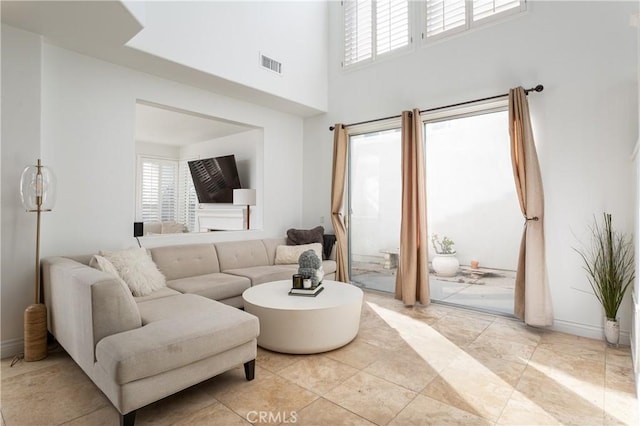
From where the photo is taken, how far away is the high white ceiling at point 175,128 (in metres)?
5.57

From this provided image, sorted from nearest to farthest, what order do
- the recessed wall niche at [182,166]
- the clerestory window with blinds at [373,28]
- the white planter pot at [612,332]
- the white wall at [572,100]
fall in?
1. the white planter pot at [612,332]
2. the white wall at [572,100]
3. the clerestory window with blinds at [373,28]
4. the recessed wall niche at [182,166]

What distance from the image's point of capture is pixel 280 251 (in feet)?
15.0

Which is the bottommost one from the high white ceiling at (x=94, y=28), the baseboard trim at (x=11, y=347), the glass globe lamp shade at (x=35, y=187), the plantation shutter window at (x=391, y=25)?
the baseboard trim at (x=11, y=347)

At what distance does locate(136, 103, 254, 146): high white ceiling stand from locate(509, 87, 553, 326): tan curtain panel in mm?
3565

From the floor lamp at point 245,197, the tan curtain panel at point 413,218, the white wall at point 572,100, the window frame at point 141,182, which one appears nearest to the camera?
the white wall at point 572,100

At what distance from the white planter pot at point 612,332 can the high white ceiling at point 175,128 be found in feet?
15.6

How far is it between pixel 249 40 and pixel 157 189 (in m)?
4.86

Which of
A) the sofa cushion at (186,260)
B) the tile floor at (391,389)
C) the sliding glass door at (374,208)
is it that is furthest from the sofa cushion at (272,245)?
→ the tile floor at (391,389)

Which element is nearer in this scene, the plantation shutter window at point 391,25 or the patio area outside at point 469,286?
the patio area outside at point 469,286

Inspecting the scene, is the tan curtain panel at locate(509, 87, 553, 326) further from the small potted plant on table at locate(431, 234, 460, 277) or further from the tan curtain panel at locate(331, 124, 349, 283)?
the tan curtain panel at locate(331, 124, 349, 283)

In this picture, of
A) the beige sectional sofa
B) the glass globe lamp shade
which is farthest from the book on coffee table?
the glass globe lamp shade

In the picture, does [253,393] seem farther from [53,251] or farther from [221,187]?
[221,187]

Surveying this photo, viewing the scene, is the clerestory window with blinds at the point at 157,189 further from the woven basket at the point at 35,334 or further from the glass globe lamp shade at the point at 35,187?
the woven basket at the point at 35,334

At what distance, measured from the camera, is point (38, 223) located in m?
2.62
